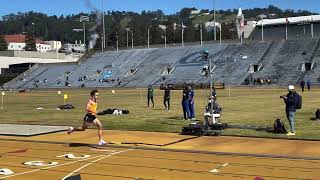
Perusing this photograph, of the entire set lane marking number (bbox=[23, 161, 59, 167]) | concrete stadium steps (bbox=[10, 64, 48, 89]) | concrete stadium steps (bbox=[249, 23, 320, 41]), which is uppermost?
concrete stadium steps (bbox=[249, 23, 320, 41])

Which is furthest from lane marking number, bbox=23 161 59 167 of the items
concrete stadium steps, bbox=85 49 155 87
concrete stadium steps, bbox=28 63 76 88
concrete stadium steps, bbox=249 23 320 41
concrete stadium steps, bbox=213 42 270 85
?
concrete stadium steps, bbox=28 63 76 88

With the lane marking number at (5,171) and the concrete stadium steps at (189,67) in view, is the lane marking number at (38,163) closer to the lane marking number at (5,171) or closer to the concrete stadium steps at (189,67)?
the lane marking number at (5,171)

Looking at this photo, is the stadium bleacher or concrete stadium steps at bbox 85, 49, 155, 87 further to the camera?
concrete stadium steps at bbox 85, 49, 155, 87

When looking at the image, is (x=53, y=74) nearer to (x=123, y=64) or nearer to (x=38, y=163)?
(x=123, y=64)

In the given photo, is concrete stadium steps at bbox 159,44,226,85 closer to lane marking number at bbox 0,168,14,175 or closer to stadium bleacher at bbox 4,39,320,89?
stadium bleacher at bbox 4,39,320,89

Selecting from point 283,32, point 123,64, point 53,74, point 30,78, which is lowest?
point 30,78

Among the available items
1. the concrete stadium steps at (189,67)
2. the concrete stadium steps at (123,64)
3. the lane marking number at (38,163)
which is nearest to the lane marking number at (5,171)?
the lane marking number at (38,163)

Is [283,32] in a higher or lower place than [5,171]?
higher

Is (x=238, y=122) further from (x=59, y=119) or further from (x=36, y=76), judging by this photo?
(x=36, y=76)

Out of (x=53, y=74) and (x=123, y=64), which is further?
(x=53, y=74)

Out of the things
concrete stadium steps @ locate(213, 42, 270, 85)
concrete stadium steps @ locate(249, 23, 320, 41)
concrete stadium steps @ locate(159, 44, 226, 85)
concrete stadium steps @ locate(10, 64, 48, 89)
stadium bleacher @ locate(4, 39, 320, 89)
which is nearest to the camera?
stadium bleacher @ locate(4, 39, 320, 89)

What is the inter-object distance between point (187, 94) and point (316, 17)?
9195 cm

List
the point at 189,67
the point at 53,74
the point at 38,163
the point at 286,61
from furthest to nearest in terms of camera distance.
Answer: the point at 53,74 → the point at 189,67 → the point at 286,61 → the point at 38,163

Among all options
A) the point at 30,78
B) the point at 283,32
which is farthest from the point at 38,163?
the point at 30,78
